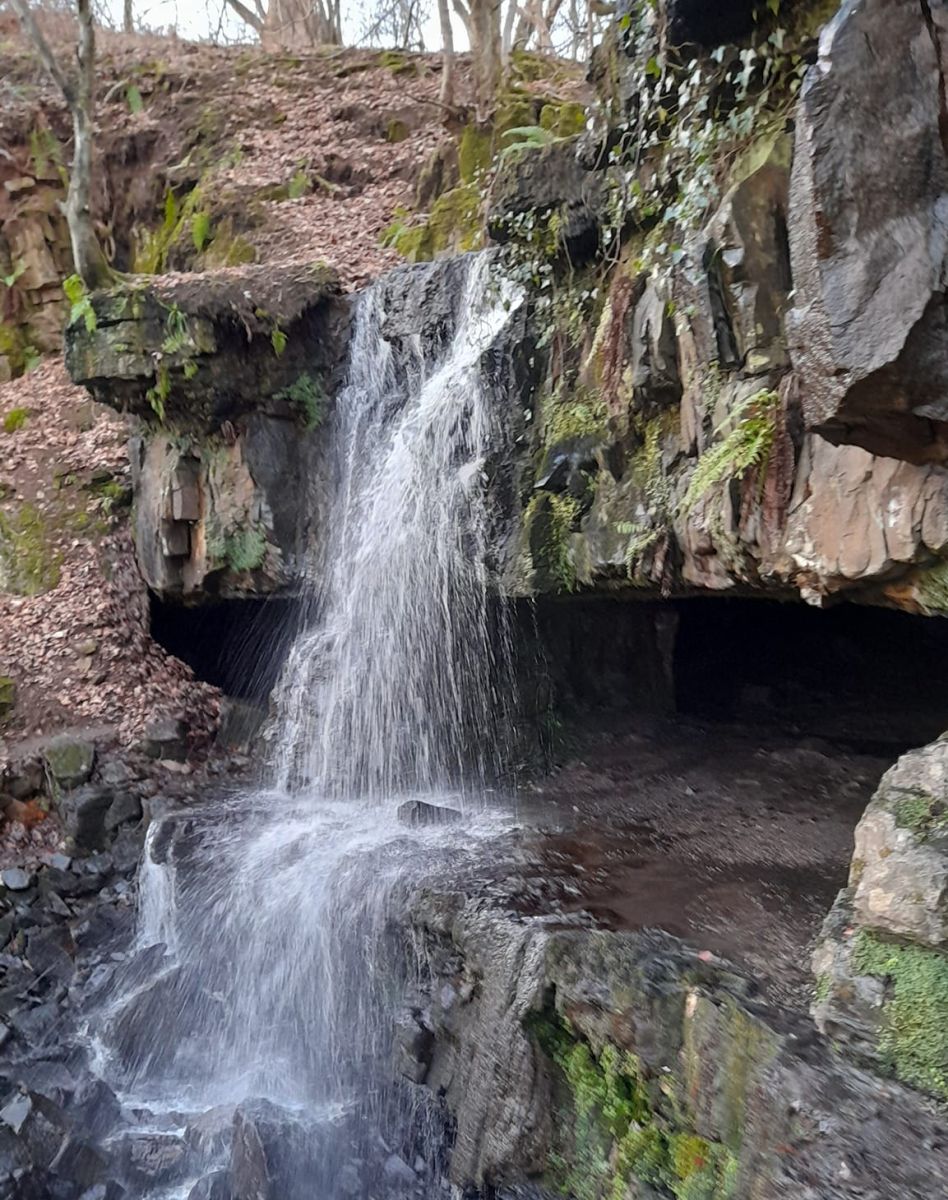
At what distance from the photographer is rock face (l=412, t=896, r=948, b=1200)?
2.91m

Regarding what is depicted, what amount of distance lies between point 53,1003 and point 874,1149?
6213 mm

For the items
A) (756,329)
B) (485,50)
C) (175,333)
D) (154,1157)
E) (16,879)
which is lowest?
(154,1157)

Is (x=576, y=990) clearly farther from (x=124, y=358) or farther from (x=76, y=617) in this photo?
(x=76, y=617)

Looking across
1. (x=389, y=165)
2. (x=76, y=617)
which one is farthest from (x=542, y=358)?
(x=389, y=165)

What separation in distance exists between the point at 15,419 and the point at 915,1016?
1312 cm

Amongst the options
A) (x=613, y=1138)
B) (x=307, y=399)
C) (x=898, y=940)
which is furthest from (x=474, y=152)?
(x=613, y=1138)

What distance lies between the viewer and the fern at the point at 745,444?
14.3ft

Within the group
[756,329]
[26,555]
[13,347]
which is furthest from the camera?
[13,347]

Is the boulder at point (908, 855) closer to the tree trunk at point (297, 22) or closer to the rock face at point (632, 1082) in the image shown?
the rock face at point (632, 1082)

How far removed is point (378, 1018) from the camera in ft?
18.2

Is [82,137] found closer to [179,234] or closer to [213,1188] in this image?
[179,234]

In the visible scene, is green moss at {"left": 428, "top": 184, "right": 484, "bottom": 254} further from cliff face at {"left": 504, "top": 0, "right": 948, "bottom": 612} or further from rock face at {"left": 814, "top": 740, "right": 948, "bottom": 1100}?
rock face at {"left": 814, "top": 740, "right": 948, "bottom": 1100}

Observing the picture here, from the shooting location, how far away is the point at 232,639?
10.7m

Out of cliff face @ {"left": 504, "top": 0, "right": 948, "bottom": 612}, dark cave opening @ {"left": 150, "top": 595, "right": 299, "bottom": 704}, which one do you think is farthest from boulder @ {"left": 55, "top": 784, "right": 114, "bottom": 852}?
cliff face @ {"left": 504, "top": 0, "right": 948, "bottom": 612}
